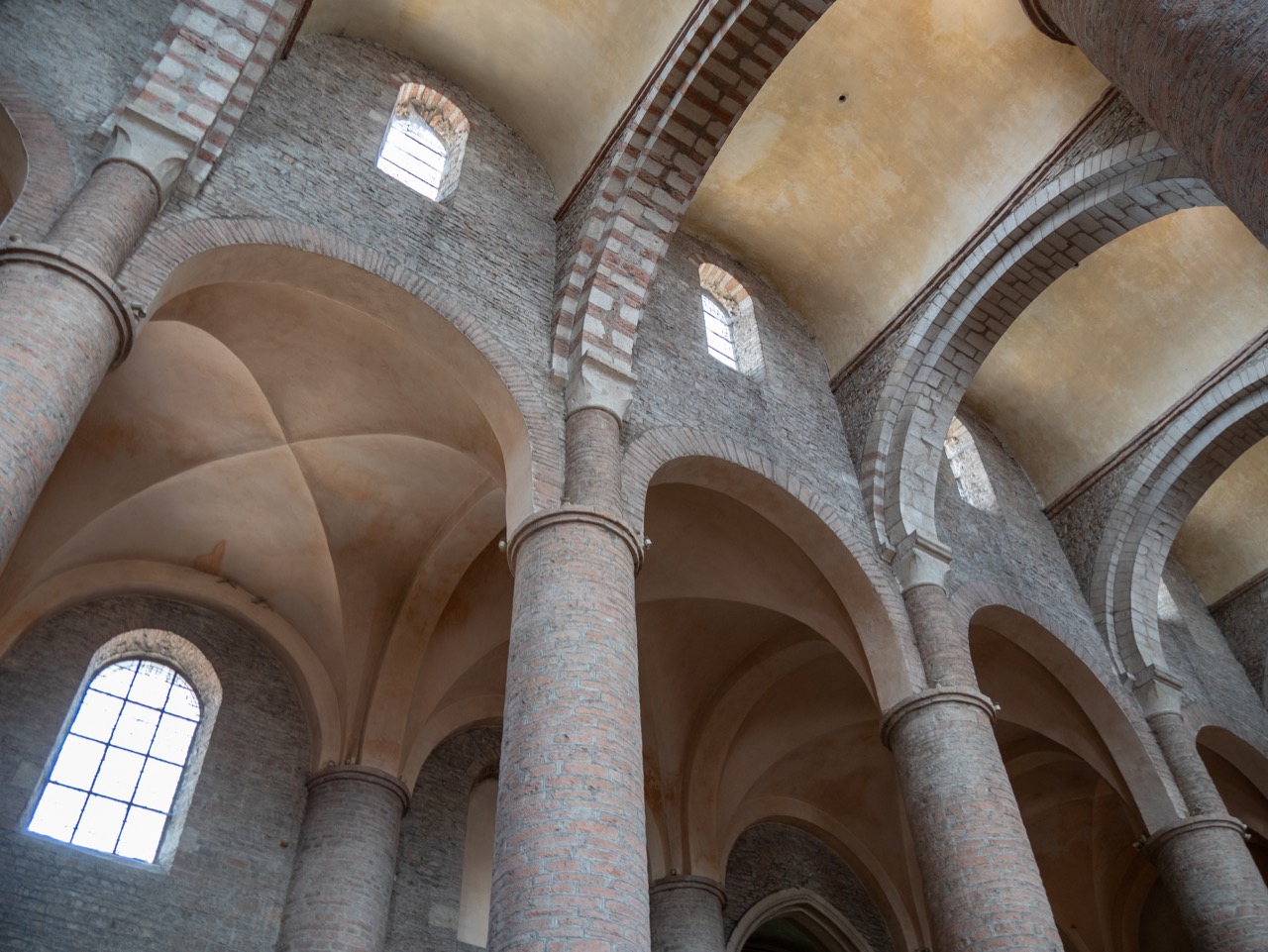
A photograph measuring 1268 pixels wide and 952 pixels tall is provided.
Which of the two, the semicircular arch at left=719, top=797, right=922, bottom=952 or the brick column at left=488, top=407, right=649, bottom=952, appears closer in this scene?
the brick column at left=488, top=407, right=649, bottom=952

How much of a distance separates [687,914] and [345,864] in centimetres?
384

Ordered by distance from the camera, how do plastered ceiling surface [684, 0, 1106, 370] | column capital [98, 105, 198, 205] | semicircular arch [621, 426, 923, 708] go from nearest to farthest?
column capital [98, 105, 198, 205] → semicircular arch [621, 426, 923, 708] → plastered ceiling surface [684, 0, 1106, 370]

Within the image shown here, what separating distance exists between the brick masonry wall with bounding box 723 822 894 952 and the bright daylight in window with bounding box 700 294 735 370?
19.9 ft

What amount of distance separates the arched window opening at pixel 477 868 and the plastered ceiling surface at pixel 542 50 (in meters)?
6.11

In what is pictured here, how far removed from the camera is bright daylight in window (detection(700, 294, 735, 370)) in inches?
434

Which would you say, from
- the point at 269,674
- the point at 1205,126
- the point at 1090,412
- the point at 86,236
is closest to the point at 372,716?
the point at 269,674

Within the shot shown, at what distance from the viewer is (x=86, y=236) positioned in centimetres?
577

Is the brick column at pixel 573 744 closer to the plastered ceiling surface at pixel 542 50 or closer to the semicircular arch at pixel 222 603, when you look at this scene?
the semicircular arch at pixel 222 603

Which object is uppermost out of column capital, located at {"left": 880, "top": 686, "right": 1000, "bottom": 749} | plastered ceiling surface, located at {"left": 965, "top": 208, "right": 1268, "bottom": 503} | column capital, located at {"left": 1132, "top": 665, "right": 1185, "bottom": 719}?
plastered ceiling surface, located at {"left": 965, "top": 208, "right": 1268, "bottom": 503}

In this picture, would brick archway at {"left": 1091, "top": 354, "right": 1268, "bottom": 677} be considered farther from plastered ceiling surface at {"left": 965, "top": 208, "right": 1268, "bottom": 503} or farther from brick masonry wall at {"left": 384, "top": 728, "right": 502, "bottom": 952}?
brick masonry wall at {"left": 384, "top": 728, "right": 502, "bottom": 952}

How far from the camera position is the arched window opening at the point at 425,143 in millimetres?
9383

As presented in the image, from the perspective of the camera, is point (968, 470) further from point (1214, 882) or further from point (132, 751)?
point (132, 751)

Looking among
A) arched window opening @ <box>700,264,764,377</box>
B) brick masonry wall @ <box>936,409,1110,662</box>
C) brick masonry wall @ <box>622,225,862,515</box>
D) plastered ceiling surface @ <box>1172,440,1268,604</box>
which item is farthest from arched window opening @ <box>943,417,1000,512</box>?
plastered ceiling surface @ <box>1172,440,1268,604</box>

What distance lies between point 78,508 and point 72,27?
379cm
